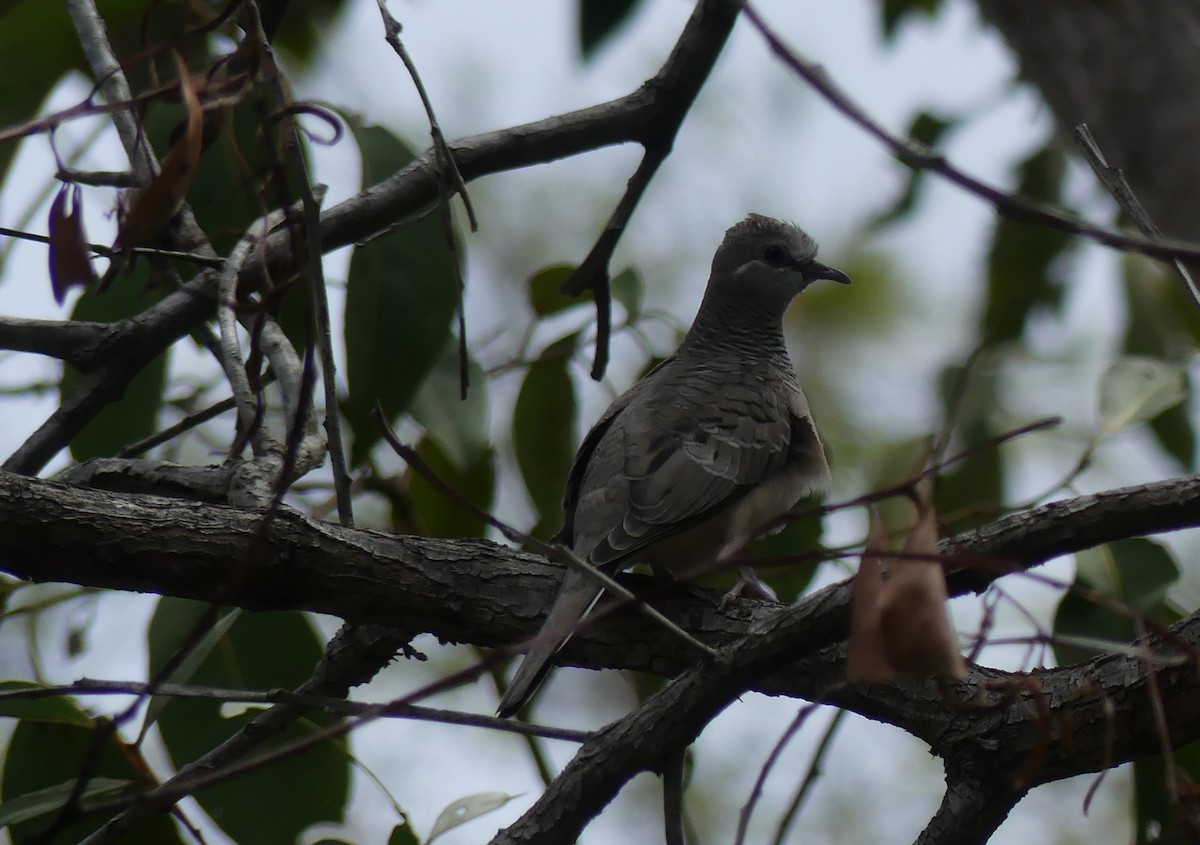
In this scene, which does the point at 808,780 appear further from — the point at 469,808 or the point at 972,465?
the point at 972,465

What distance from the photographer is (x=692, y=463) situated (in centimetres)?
346

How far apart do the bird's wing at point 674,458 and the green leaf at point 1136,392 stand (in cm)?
91

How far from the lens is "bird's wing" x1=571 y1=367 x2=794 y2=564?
3.24 meters

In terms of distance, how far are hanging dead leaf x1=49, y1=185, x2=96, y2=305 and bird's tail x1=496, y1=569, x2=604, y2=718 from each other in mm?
1040

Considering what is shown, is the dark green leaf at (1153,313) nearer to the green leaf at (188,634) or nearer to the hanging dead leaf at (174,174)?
the green leaf at (188,634)

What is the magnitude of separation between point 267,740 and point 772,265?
8.49ft

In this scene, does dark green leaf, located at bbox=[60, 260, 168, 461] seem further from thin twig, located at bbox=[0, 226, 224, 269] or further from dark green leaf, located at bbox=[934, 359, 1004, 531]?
dark green leaf, located at bbox=[934, 359, 1004, 531]

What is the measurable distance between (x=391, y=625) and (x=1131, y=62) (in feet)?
12.8

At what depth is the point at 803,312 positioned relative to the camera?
854 cm

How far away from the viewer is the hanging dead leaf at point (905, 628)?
1.30 meters

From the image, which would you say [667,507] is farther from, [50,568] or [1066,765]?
[50,568]

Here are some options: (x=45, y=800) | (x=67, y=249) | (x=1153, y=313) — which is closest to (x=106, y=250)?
(x=67, y=249)

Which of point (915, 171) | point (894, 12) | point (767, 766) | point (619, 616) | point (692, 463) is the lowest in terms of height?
point (767, 766)

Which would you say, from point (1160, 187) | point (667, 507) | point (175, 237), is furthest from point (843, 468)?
point (175, 237)
